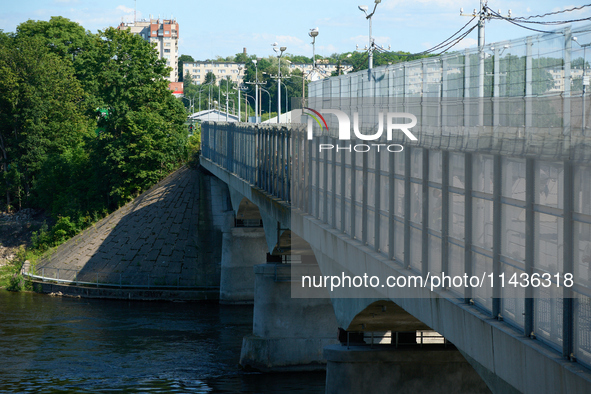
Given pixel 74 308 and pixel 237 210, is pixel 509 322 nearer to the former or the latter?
pixel 237 210

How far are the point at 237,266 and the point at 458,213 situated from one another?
4070 cm

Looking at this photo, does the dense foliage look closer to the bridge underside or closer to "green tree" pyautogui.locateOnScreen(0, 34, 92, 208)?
"green tree" pyautogui.locateOnScreen(0, 34, 92, 208)

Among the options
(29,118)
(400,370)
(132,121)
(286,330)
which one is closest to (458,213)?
(400,370)

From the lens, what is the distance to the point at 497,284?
1092 centimetres

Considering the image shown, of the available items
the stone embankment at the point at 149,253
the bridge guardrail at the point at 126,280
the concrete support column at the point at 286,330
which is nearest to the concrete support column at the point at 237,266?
the stone embankment at the point at 149,253

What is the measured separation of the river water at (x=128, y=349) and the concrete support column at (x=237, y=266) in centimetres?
124

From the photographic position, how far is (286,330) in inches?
1399

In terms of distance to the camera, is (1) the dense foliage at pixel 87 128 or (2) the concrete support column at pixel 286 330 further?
(1) the dense foliage at pixel 87 128

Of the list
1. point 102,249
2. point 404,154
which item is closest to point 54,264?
point 102,249

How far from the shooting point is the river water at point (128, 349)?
32781 mm

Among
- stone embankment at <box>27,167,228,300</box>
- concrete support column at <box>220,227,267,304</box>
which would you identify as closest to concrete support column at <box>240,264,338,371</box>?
concrete support column at <box>220,227,267,304</box>

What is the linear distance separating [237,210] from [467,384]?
2997 centimetres

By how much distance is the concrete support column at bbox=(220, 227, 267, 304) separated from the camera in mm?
52781

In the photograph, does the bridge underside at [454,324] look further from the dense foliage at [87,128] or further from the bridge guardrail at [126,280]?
the dense foliage at [87,128]
